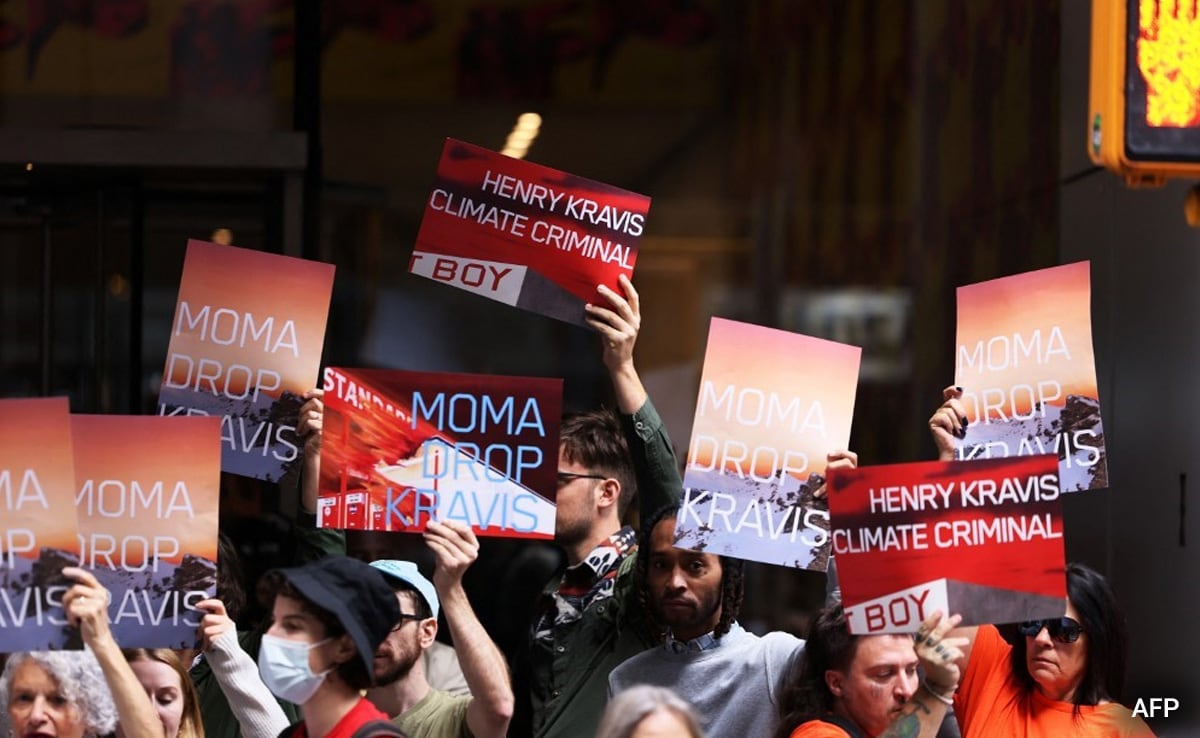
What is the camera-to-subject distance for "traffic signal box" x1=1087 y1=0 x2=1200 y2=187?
13.5ft

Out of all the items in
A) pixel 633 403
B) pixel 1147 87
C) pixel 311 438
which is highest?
pixel 1147 87

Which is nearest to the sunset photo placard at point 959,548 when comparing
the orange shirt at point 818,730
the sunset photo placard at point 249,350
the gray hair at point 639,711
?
the orange shirt at point 818,730

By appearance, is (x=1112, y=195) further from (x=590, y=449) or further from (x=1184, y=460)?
(x=590, y=449)

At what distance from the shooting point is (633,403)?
5.38m

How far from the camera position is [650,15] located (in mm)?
9359

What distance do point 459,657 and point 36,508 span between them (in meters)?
1.00

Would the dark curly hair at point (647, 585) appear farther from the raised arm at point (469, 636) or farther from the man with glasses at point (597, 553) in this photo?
the raised arm at point (469, 636)

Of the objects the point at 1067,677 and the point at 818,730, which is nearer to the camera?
the point at 818,730

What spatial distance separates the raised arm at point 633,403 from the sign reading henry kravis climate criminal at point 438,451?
0.39m

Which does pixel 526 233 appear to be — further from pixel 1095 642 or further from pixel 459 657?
pixel 1095 642

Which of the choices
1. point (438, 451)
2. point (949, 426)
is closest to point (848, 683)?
point (949, 426)

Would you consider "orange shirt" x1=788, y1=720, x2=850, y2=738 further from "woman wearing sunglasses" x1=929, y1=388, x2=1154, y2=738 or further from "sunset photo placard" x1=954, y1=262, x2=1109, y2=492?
"sunset photo placard" x1=954, y1=262, x2=1109, y2=492

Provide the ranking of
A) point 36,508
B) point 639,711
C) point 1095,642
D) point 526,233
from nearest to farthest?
point 639,711 < point 36,508 < point 1095,642 < point 526,233

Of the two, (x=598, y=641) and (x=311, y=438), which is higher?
(x=311, y=438)
